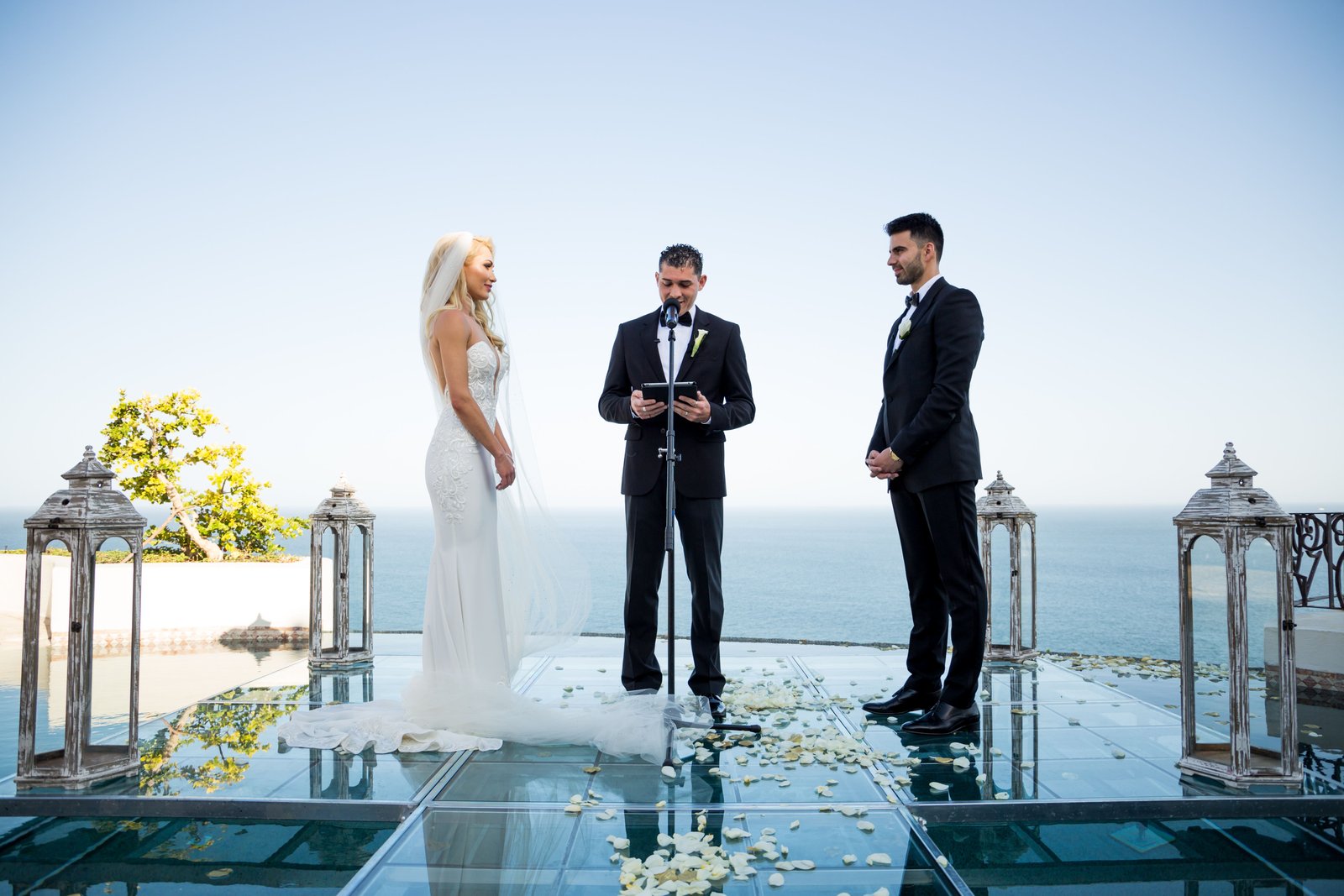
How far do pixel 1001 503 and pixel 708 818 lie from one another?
304 cm

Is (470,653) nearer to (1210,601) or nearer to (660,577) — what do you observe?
(660,577)

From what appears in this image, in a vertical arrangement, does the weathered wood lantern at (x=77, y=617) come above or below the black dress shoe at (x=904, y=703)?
above

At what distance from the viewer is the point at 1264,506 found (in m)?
2.72

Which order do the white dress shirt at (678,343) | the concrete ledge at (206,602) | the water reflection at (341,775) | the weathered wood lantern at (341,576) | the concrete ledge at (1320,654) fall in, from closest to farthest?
the water reflection at (341,775)
the white dress shirt at (678,343)
the concrete ledge at (1320,654)
the weathered wood lantern at (341,576)
the concrete ledge at (206,602)

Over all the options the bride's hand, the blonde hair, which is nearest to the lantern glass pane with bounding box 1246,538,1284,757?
the bride's hand

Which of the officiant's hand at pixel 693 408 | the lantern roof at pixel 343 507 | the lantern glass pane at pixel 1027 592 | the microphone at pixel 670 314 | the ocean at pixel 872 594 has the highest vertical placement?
the microphone at pixel 670 314

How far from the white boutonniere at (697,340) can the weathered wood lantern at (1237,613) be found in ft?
5.89

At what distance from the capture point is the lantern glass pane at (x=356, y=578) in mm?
4832

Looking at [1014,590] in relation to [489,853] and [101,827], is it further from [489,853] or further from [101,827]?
[101,827]

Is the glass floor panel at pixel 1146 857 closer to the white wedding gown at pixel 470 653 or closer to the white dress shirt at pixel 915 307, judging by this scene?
the white wedding gown at pixel 470 653

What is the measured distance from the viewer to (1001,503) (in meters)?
4.87

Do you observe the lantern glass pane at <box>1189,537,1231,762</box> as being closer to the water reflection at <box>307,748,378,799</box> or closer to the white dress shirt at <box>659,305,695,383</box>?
the white dress shirt at <box>659,305,695,383</box>

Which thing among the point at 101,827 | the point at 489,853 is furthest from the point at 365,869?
the point at 101,827

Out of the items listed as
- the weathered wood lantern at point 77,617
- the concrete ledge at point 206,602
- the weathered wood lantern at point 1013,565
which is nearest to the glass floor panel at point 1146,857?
the weathered wood lantern at point 1013,565
